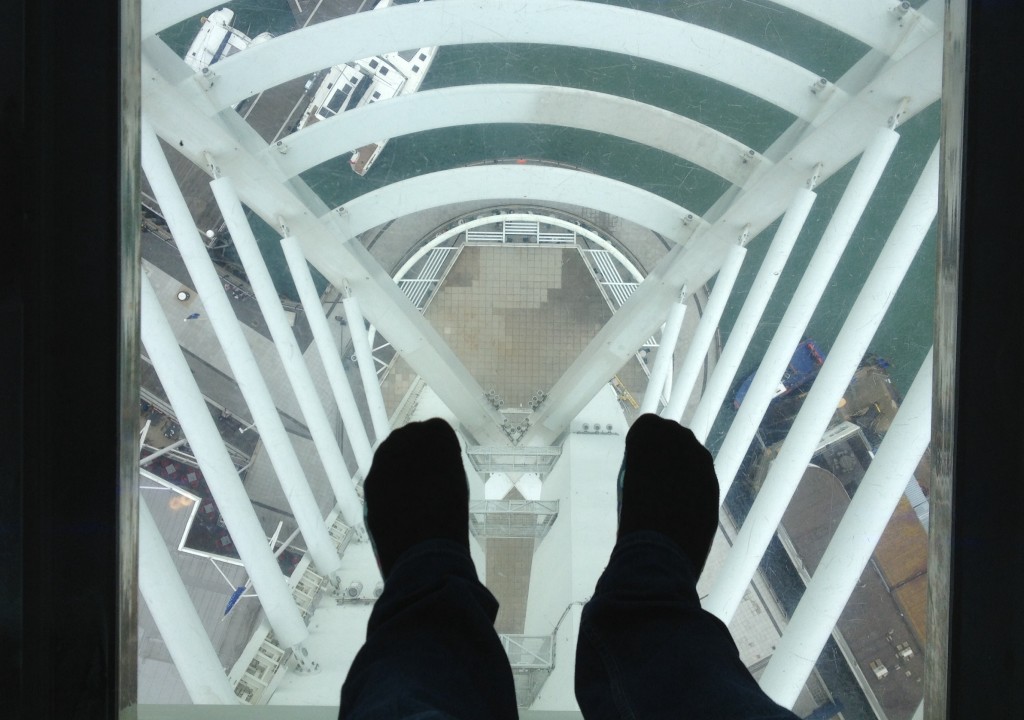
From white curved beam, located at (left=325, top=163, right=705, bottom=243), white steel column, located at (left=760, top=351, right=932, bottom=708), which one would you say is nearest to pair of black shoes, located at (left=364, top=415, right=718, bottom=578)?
white steel column, located at (left=760, top=351, right=932, bottom=708)

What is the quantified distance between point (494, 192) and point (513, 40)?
2.14ft

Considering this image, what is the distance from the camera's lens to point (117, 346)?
1.31 metres

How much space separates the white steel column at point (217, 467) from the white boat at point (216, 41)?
0.52 m

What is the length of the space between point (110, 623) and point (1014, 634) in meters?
1.71

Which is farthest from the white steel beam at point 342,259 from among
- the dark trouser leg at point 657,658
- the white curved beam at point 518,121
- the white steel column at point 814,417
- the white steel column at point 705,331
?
the dark trouser leg at point 657,658

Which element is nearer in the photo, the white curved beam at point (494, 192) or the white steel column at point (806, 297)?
the white steel column at point (806, 297)

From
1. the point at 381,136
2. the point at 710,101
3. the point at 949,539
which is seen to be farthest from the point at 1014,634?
the point at 381,136

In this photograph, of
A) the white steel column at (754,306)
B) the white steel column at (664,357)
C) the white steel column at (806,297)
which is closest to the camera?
the white steel column at (806,297)

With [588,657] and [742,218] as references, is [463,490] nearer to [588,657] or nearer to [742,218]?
[588,657]

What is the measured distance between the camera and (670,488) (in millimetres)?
2020

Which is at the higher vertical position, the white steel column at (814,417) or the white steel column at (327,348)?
the white steel column at (327,348)

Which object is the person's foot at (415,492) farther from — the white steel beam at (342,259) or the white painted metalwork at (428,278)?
the white painted metalwork at (428,278)

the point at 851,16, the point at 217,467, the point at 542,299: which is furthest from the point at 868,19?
the point at 217,467

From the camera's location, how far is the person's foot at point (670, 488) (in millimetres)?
1965
